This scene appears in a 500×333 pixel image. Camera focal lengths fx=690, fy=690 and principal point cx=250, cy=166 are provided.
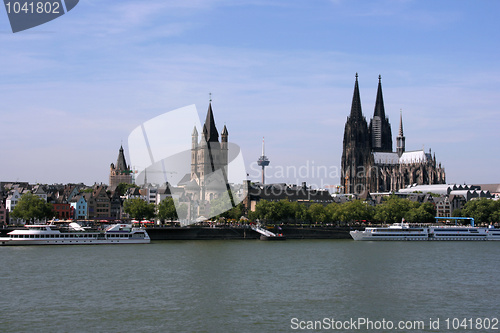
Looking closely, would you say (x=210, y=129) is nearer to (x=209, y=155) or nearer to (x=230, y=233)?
(x=209, y=155)

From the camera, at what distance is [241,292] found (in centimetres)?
3938

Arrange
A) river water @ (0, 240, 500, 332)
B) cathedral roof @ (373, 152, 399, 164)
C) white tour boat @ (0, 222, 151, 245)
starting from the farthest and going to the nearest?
cathedral roof @ (373, 152, 399, 164)
white tour boat @ (0, 222, 151, 245)
river water @ (0, 240, 500, 332)

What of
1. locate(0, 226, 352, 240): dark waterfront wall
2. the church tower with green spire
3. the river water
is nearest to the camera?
the river water

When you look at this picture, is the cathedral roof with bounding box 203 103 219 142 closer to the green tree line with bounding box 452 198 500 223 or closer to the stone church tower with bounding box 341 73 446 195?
the green tree line with bounding box 452 198 500 223

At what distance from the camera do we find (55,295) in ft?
123

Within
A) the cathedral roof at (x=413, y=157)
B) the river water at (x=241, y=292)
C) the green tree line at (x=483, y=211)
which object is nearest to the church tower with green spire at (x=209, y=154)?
the green tree line at (x=483, y=211)

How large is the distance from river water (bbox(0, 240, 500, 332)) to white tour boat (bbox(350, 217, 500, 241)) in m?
29.7

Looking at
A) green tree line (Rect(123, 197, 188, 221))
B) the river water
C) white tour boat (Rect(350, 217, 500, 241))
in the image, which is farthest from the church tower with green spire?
the river water

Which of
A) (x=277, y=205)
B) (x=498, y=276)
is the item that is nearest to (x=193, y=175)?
(x=277, y=205)

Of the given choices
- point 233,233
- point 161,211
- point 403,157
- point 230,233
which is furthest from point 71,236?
point 403,157

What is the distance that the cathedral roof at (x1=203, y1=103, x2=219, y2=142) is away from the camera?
139 metres

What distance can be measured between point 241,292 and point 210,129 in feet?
331

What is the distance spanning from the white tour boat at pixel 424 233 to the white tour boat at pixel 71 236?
30.1m

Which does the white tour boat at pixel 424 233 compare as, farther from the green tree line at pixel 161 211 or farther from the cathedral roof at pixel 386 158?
the cathedral roof at pixel 386 158
